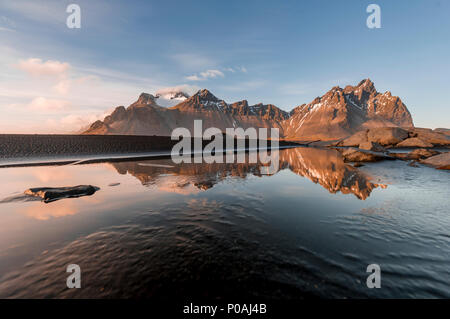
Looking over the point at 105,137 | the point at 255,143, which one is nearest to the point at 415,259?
the point at 105,137

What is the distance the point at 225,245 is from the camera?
4160 millimetres

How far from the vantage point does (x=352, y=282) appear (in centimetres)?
295

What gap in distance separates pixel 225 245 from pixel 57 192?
793cm

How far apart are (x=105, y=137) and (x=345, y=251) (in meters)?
32.8

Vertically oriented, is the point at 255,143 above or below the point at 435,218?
above

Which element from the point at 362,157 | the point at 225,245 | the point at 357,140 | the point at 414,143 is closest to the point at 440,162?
the point at 362,157

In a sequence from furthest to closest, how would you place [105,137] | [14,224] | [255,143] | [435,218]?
[255,143] < [105,137] < [435,218] < [14,224]

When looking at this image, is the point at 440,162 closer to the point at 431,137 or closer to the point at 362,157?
the point at 362,157

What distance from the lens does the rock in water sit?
24.0ft

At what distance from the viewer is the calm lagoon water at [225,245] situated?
288 cm

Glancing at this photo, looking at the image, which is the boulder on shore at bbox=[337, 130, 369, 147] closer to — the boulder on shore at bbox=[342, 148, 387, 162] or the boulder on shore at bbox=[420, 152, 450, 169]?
the boulder on shore at bbox=[342, 148, 387, 162]

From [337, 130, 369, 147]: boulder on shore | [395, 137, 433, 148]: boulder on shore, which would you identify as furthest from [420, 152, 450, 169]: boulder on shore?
[337, 130, 369, 147]: boulder on shore

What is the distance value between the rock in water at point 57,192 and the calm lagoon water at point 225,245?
462 millimetres

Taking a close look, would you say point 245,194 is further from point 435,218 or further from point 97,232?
point 435,218
